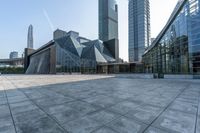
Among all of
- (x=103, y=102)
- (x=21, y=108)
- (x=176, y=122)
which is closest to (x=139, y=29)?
(x=103, y=102)

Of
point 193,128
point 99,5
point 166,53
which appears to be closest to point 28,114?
point 193,128

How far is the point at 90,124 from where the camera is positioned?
313cm

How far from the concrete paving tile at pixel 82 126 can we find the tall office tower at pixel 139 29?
97527 millimetres

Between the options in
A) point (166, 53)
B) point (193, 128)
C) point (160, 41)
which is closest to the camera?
point (193, 128)

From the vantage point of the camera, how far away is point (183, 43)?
23.9 meters

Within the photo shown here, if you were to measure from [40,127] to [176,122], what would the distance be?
141 inches

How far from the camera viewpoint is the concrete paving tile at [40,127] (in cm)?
277

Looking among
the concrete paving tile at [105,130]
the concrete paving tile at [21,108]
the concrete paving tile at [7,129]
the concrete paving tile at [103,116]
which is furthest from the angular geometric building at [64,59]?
the concrete paving tile at [105,130]

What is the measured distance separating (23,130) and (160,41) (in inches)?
1561

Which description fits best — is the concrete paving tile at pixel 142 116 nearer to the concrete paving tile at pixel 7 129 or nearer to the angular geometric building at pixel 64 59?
the concrete paving tile at pixel 7 129

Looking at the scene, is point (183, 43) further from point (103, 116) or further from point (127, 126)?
point (127, 126)

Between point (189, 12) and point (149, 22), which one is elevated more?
point (149, 22)

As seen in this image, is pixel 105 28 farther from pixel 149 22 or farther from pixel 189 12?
pixel 189 12

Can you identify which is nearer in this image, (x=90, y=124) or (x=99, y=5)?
(x=90, y=124)
